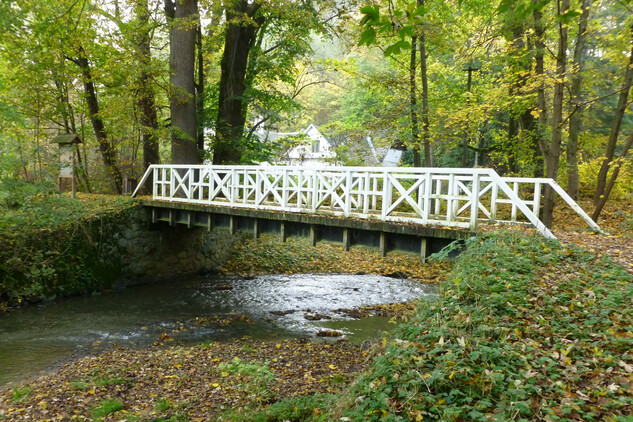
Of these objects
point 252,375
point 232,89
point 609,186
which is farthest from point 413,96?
point 252,375

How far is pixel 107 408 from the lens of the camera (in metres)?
5.24

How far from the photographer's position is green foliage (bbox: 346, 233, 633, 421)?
122 inches

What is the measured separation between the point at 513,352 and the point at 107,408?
461 cm

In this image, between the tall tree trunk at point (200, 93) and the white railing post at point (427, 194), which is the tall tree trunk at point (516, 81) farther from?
the tall tree trunk at point (200, 93)

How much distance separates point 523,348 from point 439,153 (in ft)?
69.8

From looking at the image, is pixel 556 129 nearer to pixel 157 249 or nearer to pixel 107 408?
pixel 107 408

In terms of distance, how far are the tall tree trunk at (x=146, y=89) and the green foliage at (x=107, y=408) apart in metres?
10.6

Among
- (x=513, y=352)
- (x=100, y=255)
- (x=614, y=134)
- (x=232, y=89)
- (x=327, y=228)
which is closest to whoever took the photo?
(x=513, y=352)

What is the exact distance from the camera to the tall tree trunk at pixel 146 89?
46.6 ft

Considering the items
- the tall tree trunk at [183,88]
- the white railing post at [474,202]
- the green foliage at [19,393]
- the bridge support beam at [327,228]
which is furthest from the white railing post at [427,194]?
the tall tree trunk at [183,88]

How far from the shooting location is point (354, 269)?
54.1 feet

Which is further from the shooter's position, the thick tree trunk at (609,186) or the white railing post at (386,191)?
the thick tree trunk at (609,186)

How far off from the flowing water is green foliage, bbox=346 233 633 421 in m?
4.26

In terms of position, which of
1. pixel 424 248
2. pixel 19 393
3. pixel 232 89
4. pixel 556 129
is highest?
pixel 232 89
